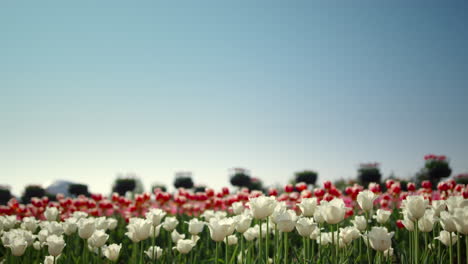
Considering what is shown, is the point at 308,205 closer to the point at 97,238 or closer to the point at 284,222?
the point at 284,222

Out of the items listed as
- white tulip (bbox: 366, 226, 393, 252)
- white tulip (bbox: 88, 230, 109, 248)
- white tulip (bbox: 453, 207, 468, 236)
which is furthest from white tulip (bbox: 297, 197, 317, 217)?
white tulip (bbox: 88, 230, 109, 248)

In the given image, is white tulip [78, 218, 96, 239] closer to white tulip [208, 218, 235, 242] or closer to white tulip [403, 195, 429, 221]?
white tulip [208, 218, 235, 242]

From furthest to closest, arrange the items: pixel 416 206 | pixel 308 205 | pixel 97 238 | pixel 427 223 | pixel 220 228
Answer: pixel 97 238 < pixel 308 205 < pixel 220 228 < pixel 427 223 < pixel 416 206

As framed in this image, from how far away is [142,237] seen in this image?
3875 mm

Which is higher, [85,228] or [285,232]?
[285,232]

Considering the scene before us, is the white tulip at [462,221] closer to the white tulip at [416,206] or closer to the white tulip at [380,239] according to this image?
the white tulip at [416,206]

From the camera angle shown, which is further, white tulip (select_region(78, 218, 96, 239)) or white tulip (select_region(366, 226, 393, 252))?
white tulip (select_region(78, 218, 96, 239))

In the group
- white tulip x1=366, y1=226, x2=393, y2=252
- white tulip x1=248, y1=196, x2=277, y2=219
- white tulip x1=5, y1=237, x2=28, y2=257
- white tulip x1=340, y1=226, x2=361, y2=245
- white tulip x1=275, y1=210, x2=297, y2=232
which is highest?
white tulip x1=248, y1=196, x2=277, y2=219

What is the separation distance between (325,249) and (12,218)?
4.73m

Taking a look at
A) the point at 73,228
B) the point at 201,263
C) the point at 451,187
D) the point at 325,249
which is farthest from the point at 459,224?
the point at 451,187

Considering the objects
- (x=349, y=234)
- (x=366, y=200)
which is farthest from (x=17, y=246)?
(x=366, y=200)

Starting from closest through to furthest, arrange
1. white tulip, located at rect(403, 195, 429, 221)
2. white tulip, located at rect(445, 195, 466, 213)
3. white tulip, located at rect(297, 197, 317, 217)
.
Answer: white tulip, located at rect(403, 195, 429, 221) < white tulip, located at rect(445, 195, 466, 213) < white tulip, located at rect(297, 197, 317, 217)

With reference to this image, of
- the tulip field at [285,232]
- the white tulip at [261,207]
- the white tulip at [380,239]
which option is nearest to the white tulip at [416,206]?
the tulip field at [285,232]

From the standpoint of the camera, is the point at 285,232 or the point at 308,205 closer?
the point at 285,232
